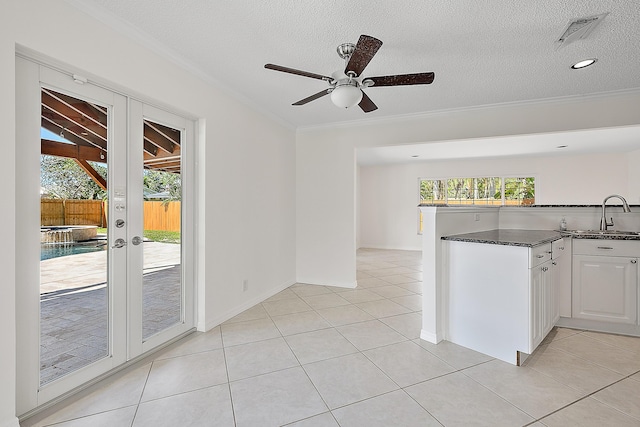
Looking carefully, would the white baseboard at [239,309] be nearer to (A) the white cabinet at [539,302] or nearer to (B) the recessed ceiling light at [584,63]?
(A) the white cabinet at [539,302]

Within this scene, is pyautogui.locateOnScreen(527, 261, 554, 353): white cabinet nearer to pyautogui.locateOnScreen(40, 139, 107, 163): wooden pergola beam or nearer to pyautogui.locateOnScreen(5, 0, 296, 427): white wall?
pyautogui.locateOnScreen(5, 0, 296, 427): white wall

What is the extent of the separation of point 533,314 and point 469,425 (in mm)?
1075

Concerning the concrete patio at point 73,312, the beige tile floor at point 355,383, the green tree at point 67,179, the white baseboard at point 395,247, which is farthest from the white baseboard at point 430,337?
the white baseboard at point 395,247

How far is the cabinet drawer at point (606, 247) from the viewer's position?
107 inches

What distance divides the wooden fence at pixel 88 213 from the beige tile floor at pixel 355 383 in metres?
1.06

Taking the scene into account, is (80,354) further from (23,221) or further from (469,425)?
(469,425)

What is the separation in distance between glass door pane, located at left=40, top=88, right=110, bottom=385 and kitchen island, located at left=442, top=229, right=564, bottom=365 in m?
2.72

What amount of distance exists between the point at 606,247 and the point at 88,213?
4.29 meters

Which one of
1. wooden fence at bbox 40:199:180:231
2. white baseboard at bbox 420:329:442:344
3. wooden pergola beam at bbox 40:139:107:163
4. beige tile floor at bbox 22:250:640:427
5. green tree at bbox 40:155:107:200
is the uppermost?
wooden pergola beam at bbox 40:139:107:163

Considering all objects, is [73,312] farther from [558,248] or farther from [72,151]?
[558,248]

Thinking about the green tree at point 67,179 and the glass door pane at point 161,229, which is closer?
the green tree at point 67,179

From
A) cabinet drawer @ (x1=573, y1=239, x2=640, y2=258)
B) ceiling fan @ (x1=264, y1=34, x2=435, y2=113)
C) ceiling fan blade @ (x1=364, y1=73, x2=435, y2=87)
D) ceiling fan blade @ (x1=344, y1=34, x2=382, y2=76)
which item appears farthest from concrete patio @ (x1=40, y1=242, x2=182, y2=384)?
cabinet drawer @ (x1=573, y1=239, x2=640, y2=258)

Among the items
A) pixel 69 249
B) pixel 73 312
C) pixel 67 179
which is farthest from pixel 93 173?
pixel 73 312

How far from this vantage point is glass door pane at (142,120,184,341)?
2.41 meters
